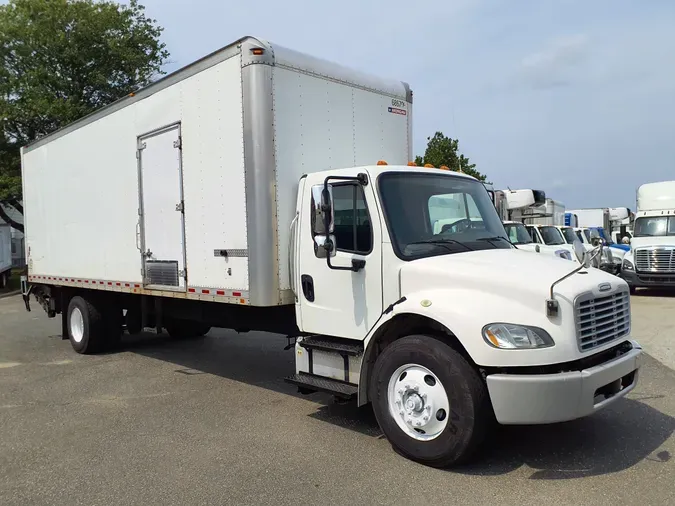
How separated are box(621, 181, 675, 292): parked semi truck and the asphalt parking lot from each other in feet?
29.8

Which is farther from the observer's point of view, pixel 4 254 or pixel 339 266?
pixel 4 254

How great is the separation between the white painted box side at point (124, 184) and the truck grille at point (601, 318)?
301 cm

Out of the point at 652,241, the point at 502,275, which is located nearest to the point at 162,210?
the point at 502,275

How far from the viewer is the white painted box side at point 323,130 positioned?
5.52 m

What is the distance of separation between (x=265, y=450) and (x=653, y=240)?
49.6 ft

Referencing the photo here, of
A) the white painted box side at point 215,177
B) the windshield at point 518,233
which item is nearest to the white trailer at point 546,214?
the windshield at point 518,233

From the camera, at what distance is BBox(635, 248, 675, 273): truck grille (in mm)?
15539

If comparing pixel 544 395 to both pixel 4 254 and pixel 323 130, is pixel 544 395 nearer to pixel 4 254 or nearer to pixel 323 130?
pixel 323 130

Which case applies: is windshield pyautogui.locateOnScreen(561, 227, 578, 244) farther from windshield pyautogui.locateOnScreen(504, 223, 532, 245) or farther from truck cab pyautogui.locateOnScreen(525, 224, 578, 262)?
windshield pyautogui.locateOnScreen(504, 223, 532, 245)

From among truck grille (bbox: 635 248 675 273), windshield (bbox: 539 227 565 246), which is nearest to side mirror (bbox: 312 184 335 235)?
truck grille (bbox: 635 248 675 273)

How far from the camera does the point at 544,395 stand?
3.88 m

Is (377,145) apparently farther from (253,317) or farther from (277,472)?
(277,472)

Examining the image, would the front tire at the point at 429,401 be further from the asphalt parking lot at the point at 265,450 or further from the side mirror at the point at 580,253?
the side mirror at the point at 580,253

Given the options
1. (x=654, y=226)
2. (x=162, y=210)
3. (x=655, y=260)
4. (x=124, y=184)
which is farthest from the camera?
(x=654, y=226)
